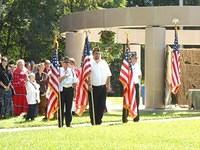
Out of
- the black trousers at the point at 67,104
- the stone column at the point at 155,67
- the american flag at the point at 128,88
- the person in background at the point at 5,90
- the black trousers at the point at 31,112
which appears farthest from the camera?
the stone column at the point at 155,67

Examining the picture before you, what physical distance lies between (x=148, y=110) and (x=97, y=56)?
8442mm

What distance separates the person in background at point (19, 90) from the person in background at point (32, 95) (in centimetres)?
96

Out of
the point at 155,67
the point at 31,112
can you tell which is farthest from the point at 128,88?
the point at 155,67

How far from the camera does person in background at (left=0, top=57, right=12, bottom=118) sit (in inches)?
772

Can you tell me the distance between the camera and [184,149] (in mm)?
10102

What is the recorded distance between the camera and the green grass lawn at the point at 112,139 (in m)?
10.4

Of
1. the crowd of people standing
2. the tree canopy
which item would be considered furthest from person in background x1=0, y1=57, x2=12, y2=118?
the tree canopy

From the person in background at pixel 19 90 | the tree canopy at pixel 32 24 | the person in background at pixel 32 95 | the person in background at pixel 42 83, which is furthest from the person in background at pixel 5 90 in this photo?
the tree canopy at pixel 32 24

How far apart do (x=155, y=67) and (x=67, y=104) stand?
9.38 meters

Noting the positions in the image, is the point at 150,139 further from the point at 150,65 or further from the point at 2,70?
the point at 150,65

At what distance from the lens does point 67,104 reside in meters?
15.9

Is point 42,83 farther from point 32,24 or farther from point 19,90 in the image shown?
point 32,24

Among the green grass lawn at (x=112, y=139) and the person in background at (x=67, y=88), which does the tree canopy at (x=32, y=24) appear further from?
the green grass lawn at (x=112, y=139)

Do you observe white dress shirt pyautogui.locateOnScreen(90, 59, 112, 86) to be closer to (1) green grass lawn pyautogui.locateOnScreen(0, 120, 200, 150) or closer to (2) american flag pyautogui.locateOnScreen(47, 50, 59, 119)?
(2) american flag pyautogui.locateOnScreen(47, 50, 59, 119)
